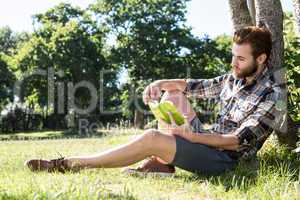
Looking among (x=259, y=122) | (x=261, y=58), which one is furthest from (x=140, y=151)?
(x=261, y=58)

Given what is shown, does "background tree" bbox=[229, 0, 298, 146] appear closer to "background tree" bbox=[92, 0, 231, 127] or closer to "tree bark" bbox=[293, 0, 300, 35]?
"tree bark" bbox=[293, 0, 300, 35]

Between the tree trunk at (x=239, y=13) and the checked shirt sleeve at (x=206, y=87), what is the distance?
172 cm

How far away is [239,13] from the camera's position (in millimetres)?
7773

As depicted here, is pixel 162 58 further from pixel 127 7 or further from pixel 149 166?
pixel 149 166

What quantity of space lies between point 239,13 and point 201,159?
10.6ft

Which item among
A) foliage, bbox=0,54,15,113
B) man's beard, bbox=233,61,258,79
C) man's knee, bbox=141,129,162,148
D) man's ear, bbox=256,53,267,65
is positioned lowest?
man's knee, bbox=141,129,162,148

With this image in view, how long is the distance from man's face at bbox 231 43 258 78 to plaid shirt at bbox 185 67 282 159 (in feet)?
0.50

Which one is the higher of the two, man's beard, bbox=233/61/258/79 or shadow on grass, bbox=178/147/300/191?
man's beard, bbox=233/61/258/79

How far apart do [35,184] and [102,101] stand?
46.1 m

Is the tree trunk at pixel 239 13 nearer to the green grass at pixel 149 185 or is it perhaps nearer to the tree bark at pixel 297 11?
the tree bark at pixel 297 11

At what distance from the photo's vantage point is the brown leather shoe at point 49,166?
17.6 ft

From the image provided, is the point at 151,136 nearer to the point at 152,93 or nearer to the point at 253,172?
the point at 152,93

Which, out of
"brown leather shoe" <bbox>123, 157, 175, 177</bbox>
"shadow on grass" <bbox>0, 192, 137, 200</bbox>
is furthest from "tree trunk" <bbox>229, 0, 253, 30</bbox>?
"shadow on grass" <bbox>0, 192, 137, 200</bbox>

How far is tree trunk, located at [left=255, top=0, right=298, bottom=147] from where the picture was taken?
716cm
